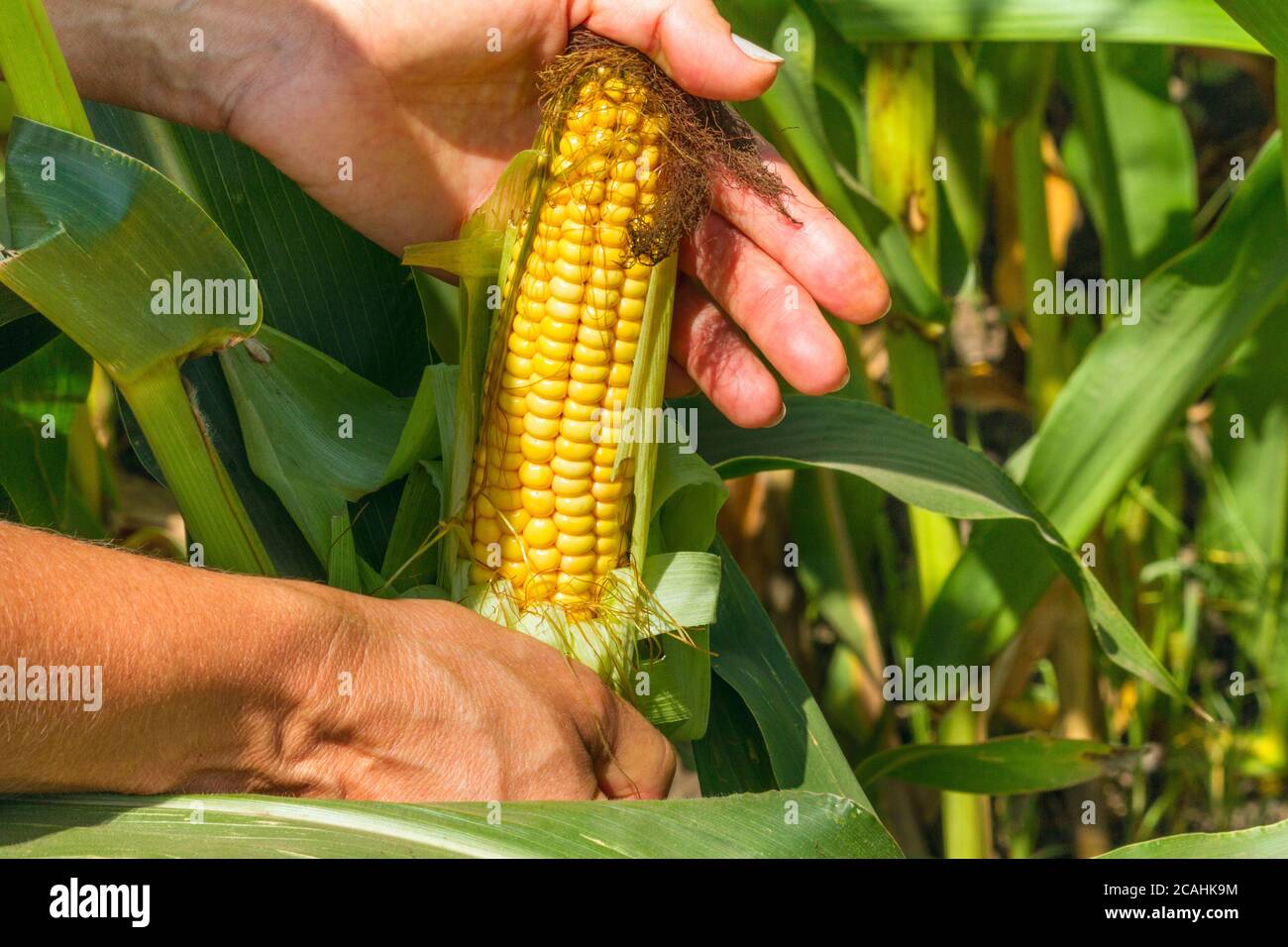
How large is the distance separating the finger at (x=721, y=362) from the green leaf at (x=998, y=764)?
21.9 inches

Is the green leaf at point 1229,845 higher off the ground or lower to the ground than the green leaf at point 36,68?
lower

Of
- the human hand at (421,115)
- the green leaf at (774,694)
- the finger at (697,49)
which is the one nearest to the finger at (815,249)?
the human hand at (421,115)

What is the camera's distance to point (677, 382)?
4.34 ft

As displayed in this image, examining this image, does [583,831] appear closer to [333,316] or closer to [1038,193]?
[333,316]

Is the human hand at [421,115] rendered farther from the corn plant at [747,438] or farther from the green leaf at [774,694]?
the green leaf at [774,694]

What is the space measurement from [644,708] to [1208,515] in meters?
1.40

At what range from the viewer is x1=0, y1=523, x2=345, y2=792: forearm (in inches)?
29.9

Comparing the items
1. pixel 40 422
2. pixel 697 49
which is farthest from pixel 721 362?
pixel 40 422

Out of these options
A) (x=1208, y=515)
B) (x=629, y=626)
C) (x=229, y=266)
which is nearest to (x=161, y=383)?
(x=229, y=266)

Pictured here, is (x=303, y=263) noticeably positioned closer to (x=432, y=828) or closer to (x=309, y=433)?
(x=309, y=433)

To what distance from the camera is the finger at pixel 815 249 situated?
1.17 m

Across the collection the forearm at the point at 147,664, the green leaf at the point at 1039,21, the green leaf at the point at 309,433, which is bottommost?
the forearm at the point at 147,664

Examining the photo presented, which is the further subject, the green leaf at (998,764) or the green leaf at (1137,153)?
the green leaf at (1137,153)

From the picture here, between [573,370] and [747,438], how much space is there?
1.13 feet
